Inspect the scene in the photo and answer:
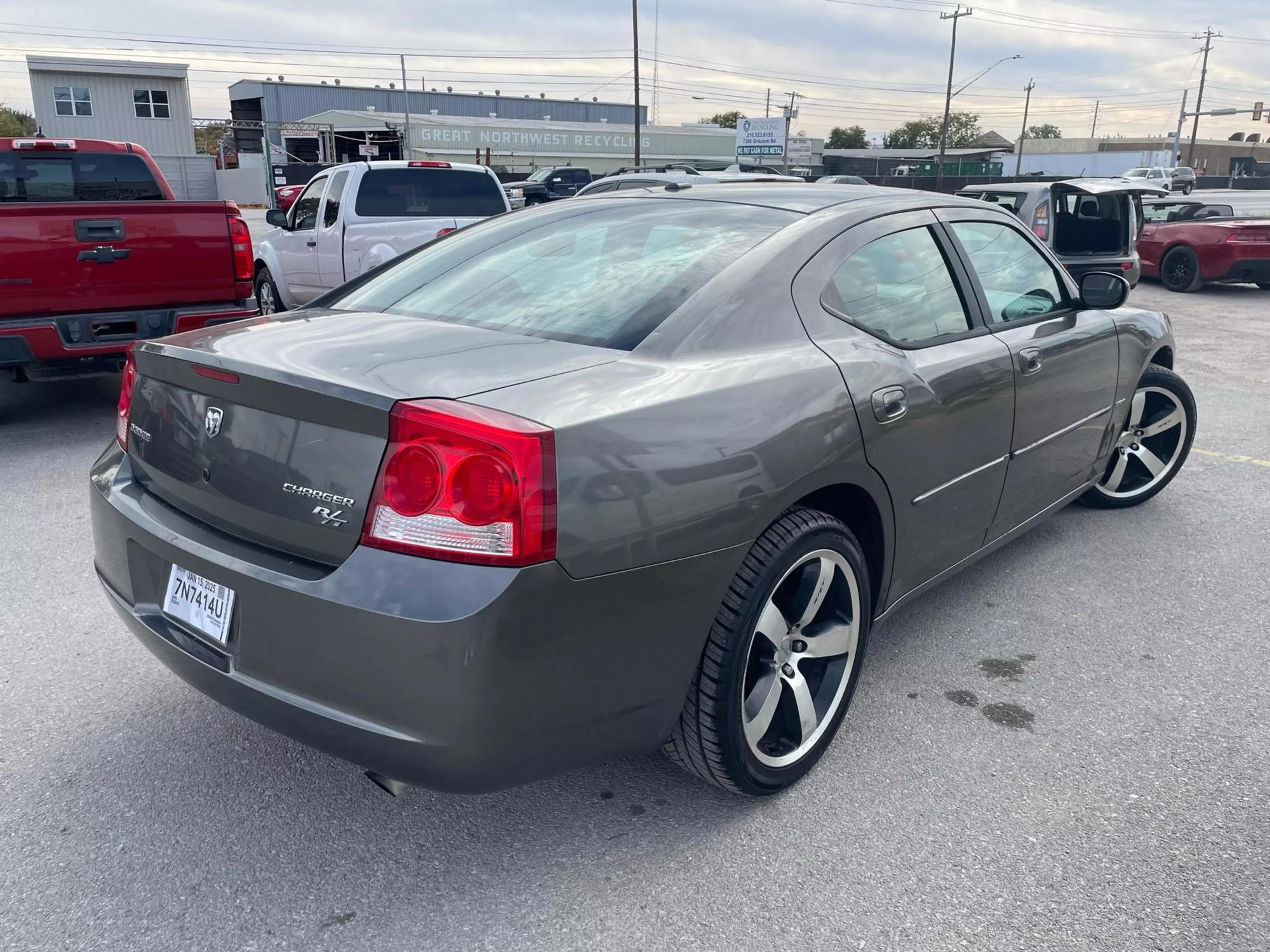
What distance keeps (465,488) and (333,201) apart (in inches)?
350

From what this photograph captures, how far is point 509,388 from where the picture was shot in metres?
2.11

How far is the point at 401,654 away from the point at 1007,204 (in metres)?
10.9

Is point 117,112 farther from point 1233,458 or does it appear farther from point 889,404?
point 889,404

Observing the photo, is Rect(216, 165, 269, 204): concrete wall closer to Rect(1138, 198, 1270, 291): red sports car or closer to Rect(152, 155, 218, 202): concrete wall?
Rect(152, 155, 218, 202): concrete wall

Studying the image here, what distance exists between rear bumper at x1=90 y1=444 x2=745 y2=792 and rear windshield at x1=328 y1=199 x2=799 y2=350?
70 centimetres

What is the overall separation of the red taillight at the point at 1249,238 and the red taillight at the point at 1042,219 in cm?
540

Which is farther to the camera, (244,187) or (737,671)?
(244,187)

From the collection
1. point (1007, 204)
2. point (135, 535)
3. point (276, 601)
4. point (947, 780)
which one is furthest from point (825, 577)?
point (1007, 204)

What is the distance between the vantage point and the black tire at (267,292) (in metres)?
11.1

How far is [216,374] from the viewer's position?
2.31 meters

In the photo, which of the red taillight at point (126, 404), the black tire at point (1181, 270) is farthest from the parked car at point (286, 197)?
the red taillight at point (126, 404)

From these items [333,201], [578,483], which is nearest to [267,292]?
[333,201]

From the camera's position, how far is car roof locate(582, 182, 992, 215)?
3.14 meters

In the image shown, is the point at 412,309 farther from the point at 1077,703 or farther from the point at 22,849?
the point at 1077,703
